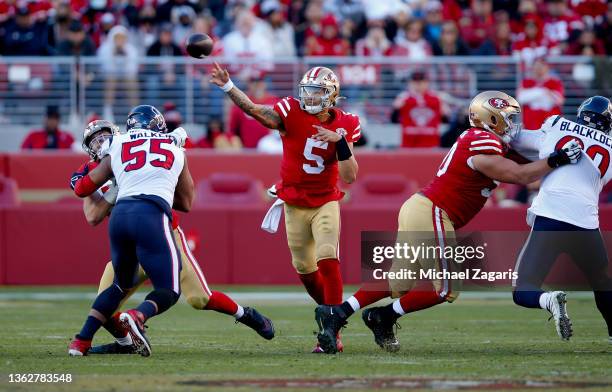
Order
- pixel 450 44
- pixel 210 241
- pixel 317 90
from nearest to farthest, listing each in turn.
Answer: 1. pixel 317 90
2. pixel 210 241
3. pixel 450 44

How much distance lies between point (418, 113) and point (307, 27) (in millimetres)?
2898

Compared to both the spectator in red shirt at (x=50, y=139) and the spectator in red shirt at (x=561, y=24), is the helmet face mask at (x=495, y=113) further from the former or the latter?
the spectator in red shirt at (x=561, y=24)

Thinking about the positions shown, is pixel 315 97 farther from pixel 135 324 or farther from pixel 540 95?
pixel 540 95

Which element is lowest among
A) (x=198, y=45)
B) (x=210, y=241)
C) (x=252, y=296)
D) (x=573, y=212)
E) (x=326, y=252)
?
(x=252, y=296)

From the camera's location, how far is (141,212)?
7512mm

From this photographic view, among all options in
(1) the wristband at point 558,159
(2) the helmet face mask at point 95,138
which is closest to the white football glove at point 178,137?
(2) the helmet face mask at point 95,138

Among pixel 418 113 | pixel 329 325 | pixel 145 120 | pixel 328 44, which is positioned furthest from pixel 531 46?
pixel 145 120

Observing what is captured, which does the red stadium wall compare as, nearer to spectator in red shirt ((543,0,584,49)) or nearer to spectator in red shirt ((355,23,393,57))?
spectator in red shirt ((355,23,393,57))

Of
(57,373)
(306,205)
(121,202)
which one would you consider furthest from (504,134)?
(57,373)

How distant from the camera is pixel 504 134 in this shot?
8.24 metres

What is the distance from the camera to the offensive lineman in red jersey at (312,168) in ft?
27.4

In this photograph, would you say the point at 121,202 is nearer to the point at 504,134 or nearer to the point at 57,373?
the point at 57,373

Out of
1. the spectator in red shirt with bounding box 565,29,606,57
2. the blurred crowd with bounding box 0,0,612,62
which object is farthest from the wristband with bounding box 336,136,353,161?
the spectator in red shirt with bounding box 565,29,606,57

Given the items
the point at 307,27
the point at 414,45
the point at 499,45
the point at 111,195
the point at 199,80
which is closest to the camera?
the point at 111,195
